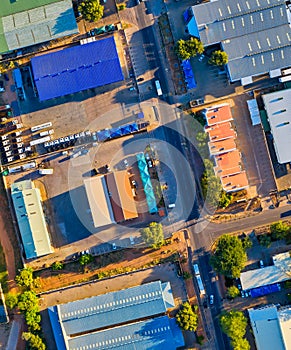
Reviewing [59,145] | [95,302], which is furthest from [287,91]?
[95,302]

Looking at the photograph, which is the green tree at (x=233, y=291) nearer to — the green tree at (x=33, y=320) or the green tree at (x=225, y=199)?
the green tree at (x=225, y=199)

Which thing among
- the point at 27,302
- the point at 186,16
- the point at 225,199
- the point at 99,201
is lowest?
the point at 27,302

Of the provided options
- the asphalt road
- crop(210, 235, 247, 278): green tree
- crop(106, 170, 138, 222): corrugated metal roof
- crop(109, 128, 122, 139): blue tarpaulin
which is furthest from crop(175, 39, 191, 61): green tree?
crop(210, 235, 247, 278): green tree

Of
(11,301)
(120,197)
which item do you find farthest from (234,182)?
(11,301)

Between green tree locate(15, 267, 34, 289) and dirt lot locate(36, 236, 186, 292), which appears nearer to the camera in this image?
green tree locate(15, 267, 34, 289)

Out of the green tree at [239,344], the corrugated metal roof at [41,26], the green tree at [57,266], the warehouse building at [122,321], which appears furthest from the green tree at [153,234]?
the corrugated metal roof at [41,26]

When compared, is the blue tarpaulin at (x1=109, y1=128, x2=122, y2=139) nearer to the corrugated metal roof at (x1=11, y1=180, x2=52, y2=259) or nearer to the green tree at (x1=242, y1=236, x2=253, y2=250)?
the corrugated metal roof at (x1=11, y1=180, x2=52, y2=259)

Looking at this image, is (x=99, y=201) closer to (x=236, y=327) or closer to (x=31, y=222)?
(x=31, y=222)

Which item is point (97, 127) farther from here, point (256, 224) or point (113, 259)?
point (256, 224)
